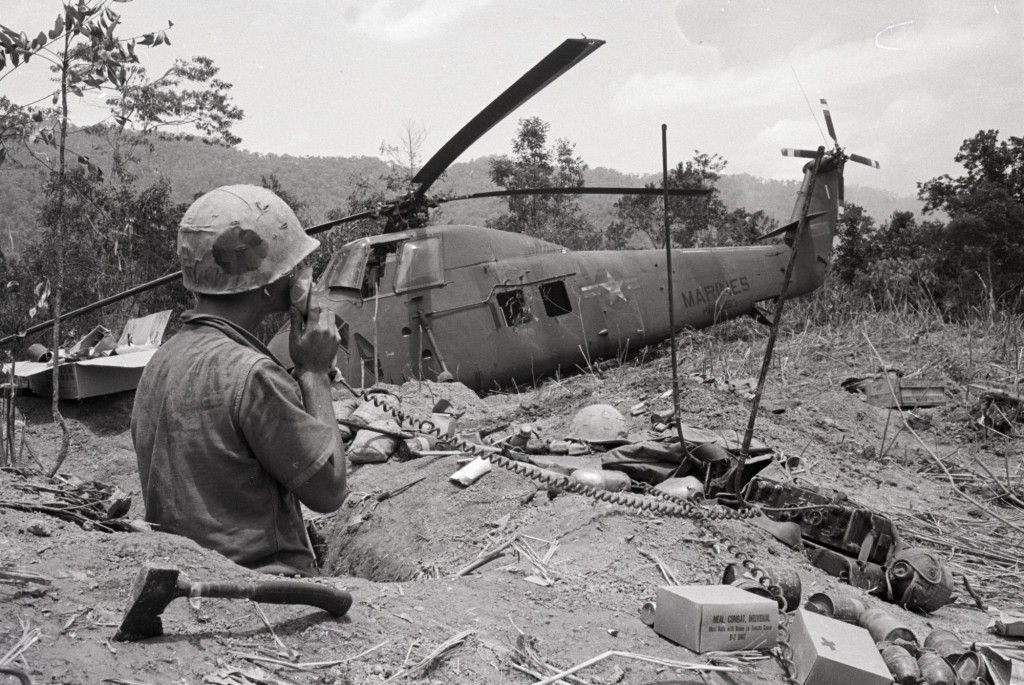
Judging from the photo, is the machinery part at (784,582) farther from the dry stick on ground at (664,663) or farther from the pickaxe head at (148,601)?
the pickaxe head at (148,601)

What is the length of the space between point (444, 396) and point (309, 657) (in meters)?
6.07

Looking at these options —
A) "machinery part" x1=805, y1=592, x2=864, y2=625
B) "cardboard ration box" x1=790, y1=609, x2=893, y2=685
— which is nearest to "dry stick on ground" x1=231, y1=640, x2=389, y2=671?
"cardboard ration box" x1=790, y1=609, x2=893, y2=685

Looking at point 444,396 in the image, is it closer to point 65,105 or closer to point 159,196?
point 65,105

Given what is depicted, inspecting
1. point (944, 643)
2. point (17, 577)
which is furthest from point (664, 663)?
point (17, 577)

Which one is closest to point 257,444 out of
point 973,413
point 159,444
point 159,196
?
point 159,444

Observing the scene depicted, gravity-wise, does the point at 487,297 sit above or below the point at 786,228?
below

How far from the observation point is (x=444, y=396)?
7.96 m

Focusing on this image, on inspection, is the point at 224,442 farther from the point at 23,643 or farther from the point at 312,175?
the point at 312,175

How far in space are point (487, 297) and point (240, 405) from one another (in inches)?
278

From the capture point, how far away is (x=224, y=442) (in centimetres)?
219

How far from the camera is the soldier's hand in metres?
2.39

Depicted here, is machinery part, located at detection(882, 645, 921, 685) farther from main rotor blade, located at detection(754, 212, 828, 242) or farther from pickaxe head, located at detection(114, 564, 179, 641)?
main rotor blade, located at detection(754, 212, 828, 242)

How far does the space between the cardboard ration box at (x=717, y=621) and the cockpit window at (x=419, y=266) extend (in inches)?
254

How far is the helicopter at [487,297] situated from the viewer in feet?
27.5
